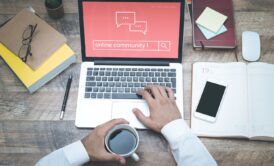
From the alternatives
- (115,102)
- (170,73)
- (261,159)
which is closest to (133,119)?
(115,102)

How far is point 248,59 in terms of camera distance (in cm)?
126

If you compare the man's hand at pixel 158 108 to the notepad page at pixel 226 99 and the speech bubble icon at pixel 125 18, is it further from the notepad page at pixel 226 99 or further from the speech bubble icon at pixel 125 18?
the speech bubble icon at pixel 125 18

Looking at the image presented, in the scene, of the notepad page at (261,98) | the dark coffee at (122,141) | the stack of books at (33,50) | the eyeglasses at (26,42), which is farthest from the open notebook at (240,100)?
the eyeglasses at (26,42)

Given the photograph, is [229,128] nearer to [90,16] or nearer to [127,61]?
[127,61]

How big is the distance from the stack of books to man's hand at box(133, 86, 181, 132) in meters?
0.29

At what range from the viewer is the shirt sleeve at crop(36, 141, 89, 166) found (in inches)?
43.1

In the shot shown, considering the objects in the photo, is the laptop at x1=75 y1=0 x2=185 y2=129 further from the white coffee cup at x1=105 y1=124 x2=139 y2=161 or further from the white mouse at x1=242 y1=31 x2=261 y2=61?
the white mouse at x1=242 y1=31 x2=261 y2=61

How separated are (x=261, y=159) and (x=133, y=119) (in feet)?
1.31

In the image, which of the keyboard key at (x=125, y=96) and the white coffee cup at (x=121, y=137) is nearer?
the white coffee cup at (x=121, y=137)

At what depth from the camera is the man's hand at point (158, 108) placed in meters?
1.15

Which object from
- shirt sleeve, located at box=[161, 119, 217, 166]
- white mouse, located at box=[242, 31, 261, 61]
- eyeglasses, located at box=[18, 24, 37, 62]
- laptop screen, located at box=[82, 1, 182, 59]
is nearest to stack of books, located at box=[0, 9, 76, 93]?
eyeglasses, located at box=[18, 24, 37, 62]

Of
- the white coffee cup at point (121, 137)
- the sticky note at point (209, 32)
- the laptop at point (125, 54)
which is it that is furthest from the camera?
the sticky note at point (209, 32)

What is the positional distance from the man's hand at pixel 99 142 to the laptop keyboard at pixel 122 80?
121 millimetres

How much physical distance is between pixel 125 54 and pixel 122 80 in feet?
0.30
